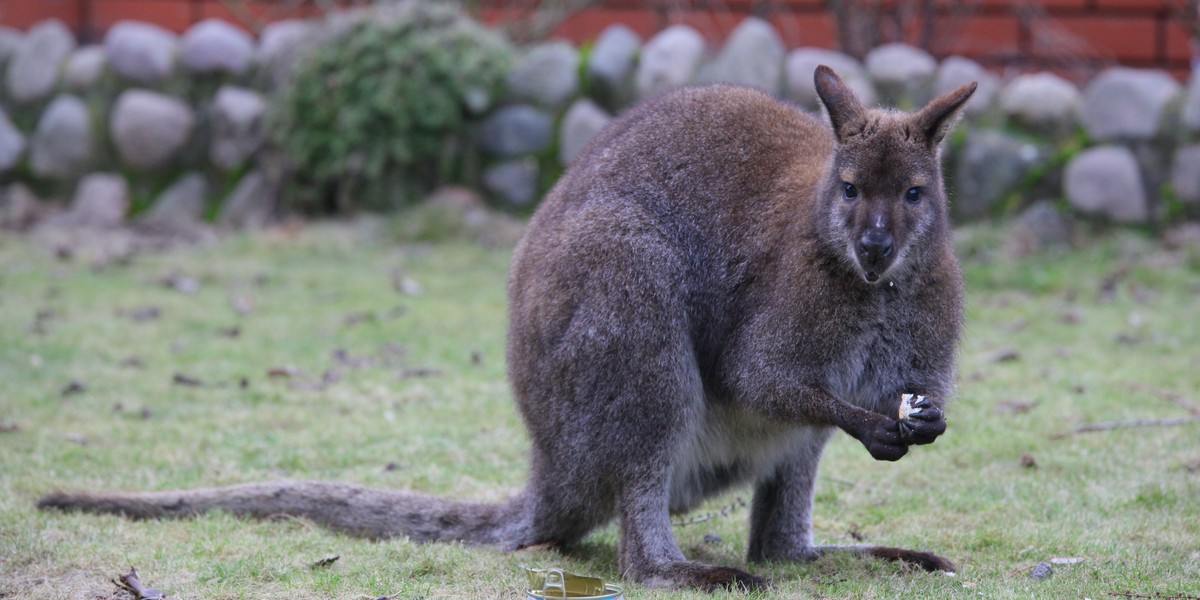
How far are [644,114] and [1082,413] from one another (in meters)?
2.92

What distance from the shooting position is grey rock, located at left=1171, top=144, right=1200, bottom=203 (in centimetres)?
977

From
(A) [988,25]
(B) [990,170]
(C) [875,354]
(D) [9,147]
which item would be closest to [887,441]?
(C) [875,354]

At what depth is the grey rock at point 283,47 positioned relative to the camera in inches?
461

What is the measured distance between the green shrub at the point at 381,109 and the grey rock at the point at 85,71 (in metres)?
1.97

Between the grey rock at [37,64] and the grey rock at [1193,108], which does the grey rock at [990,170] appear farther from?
the grey rock at [37,64]

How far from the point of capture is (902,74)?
1055 centimetres

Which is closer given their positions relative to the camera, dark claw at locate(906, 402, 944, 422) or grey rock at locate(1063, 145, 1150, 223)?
dark claw at locate(906, 402, 944, 422)

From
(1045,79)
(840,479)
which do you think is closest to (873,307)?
(840,479)

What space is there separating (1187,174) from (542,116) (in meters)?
5.09

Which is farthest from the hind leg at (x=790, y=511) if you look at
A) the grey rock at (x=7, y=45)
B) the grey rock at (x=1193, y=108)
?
the grey rock at (x=7, y=45)

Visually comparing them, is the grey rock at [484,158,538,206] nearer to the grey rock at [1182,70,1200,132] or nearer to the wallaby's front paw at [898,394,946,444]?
the grey rock at [1182,70,1200,132]

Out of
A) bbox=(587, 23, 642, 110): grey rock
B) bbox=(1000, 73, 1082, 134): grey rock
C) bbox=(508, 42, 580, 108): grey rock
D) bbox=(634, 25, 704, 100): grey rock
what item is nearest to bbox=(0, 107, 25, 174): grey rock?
bbox=(508, 42, 580, 108): grey rock

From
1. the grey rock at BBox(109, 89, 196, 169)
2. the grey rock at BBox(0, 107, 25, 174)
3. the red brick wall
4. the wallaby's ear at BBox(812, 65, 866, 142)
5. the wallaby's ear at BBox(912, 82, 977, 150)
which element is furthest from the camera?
the red brick wall

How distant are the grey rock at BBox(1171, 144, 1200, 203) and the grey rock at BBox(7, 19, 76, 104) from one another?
9.66 m
